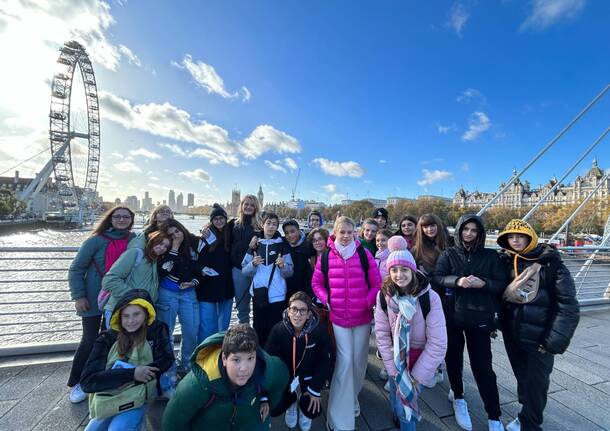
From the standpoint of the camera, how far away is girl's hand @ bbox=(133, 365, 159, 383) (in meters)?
1.90

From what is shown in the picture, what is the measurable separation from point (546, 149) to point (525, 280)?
587 cm

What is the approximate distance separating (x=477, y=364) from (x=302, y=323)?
1632mm

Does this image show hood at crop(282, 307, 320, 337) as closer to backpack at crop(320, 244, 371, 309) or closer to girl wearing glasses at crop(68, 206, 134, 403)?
backpack at crop(320, 244, 371, 309)

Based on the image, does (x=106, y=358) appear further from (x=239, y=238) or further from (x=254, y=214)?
(x=254, y=214)

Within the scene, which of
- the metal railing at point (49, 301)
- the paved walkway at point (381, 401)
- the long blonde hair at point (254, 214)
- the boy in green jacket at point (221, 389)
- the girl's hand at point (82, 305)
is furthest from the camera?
the long blonde hair at point (254, 214)

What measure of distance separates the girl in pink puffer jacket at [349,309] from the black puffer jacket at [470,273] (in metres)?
0.66

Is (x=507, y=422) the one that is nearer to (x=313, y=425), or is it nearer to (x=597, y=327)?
(x=313, y=425)

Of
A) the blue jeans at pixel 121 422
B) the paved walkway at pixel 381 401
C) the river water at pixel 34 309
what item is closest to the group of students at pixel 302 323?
the blue jeans at pixel 121 422

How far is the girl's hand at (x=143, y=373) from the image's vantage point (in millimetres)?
1896

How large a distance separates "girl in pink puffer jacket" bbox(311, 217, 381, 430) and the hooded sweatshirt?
3.80ft

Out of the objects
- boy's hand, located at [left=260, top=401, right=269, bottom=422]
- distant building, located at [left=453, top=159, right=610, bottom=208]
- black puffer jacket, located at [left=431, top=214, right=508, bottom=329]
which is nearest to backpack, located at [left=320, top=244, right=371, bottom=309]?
black puffer jacket, located at [left=431, top=214, right=508, bottom=329]

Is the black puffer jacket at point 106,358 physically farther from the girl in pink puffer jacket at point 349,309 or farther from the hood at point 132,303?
the girl in pink puffer jacket at point 349,309

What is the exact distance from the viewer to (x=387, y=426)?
7.51ft

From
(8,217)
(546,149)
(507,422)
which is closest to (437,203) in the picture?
(546,149)
